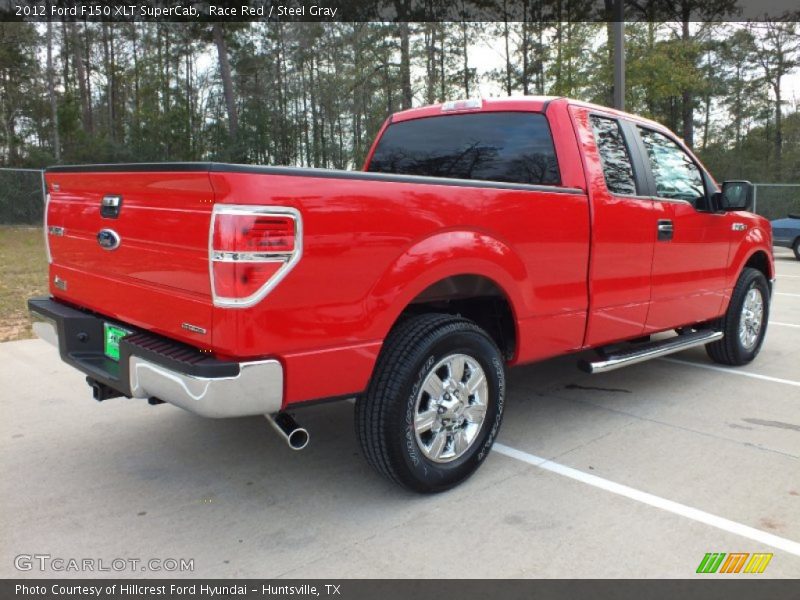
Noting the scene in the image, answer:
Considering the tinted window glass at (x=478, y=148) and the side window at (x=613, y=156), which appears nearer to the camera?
the tinted window glass at (x=478, y=148)

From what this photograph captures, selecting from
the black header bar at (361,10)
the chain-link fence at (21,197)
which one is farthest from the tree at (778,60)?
the chain-link fence at (21,197)

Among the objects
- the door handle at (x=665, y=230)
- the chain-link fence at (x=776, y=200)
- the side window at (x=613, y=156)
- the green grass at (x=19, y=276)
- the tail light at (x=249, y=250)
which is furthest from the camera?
the chain-link fence at (x=776, y=200)

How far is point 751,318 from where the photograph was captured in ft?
19.0

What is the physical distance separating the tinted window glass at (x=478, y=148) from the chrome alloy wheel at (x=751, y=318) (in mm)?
2716

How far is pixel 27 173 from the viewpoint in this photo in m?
20.4

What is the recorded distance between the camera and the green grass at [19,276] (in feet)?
24.0

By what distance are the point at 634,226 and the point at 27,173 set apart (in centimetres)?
2107

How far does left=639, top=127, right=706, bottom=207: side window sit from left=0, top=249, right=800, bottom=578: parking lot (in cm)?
149

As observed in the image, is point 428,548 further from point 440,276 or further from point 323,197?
point 323,197

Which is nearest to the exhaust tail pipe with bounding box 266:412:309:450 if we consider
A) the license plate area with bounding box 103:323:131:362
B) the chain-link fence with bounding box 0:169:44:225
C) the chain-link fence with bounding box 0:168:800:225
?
the license plate area with bounding box 103:323:131:362

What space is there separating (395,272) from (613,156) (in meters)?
2.14

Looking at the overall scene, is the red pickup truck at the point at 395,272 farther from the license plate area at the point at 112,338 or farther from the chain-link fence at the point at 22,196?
the chain-link fence at the point at 22,196

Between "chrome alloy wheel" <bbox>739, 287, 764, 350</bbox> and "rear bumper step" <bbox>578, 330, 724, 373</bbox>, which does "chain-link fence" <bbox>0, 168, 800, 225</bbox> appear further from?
"rear bumper step" <bbox>578, 330, 724, 373</bbox>
